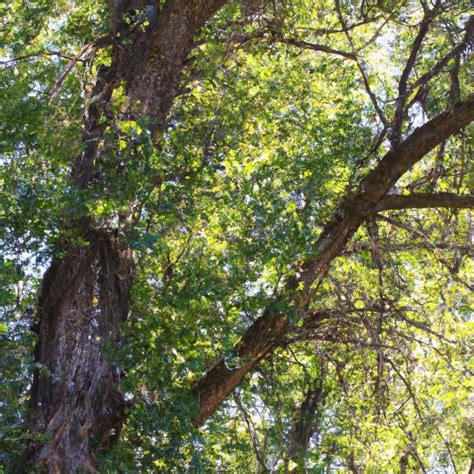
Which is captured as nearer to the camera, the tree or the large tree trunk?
the large tree trunk

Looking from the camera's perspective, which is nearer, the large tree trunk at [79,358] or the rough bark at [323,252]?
the large tree trunk at [79,358]

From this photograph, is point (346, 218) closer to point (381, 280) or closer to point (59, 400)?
point (381, 280)

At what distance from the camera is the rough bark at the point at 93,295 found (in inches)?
224

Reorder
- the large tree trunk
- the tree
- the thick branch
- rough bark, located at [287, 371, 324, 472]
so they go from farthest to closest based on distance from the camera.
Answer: rough bark, located at [287, 371, 324, 472]
the thick branch
the tree
the large tree trunk

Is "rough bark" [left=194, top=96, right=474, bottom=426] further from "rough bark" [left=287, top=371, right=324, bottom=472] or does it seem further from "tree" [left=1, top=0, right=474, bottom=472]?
"rough bark" [left=287, top=371, right=324, bottom=472]

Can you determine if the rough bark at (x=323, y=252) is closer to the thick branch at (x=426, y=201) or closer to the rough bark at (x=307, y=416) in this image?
the thick branch at (x=426, y=201)

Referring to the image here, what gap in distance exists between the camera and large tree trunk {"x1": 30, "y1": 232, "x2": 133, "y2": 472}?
562 cm

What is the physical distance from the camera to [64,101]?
7500 millimetres

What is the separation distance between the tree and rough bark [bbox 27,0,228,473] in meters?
0.02

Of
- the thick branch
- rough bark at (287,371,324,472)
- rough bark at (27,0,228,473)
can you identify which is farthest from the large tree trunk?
rough bark at (287,371,324,472)

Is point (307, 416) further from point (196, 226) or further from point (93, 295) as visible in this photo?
point (93, 295)

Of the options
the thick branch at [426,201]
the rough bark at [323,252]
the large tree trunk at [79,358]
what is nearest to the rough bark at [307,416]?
the rough bark at [323,252]

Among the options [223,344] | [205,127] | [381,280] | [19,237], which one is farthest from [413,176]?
[19,237]

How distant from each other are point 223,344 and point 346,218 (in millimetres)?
1509
